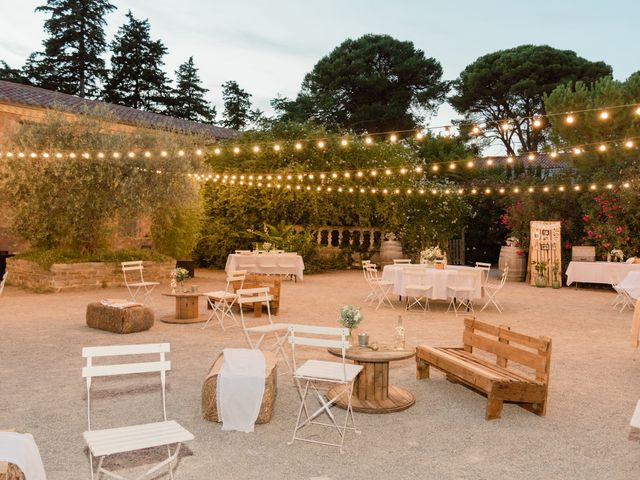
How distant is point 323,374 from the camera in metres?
3.63

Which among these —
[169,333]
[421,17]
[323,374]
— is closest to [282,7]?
[421,17]

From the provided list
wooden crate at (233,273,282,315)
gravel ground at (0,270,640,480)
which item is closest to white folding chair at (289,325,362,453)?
gravel ground at (0,270,640,480)

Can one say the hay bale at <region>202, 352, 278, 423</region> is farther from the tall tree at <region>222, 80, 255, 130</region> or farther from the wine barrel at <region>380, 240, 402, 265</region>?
the tall tree at <region>222, 80, 255, 130</region>

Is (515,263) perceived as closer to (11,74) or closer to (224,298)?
(224,298)

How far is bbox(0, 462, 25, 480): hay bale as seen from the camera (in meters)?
2.04

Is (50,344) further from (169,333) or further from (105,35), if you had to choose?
(105,35)

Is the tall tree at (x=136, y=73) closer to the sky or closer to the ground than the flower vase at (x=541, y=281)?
closer to the sky

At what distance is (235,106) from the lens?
3200 cm

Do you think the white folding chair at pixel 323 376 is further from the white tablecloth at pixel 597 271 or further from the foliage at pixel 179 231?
the foliage at pixel 179 231

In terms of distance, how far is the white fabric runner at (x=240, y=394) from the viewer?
3.70 meters

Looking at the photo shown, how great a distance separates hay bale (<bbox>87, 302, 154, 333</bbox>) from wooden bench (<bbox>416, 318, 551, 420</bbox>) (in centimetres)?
374

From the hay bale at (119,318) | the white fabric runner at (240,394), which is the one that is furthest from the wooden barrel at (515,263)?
the white fabric runner at (240,394)

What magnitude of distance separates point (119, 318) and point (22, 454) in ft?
16.7

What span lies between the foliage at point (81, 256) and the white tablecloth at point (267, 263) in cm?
147
